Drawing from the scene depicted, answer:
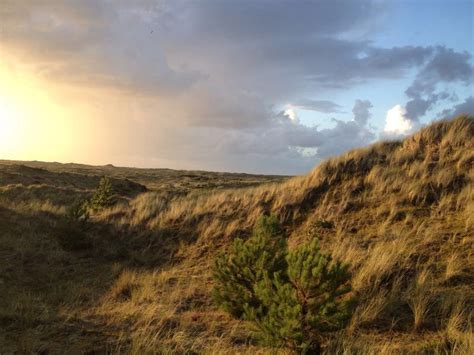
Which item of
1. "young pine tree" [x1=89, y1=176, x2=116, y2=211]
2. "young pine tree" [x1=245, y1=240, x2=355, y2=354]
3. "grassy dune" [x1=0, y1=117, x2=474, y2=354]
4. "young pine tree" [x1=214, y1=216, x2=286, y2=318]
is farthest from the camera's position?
"young pine tree" [x1=89, y1=176, x2=116, y2=211]

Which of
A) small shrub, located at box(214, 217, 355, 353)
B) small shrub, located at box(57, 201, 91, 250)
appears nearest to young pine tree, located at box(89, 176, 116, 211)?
small shrub, located at box(57, 201, 91, 250)

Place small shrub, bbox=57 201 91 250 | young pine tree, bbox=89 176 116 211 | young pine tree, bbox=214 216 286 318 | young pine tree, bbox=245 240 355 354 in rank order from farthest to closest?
young pine tree, bbox=89 176 116 211 → small shrub, bbox=57 201 91 250 → young pine tree, bbox=214 216 286 318 → young pine tree, bbox=245 240 355 354

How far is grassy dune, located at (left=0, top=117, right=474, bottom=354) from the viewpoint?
6344 mm

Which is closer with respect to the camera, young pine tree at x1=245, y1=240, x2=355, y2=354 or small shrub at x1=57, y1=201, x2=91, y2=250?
young pine tree at x1=245, y1=240, x2=355, y2=354

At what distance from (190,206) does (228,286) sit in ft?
28.5

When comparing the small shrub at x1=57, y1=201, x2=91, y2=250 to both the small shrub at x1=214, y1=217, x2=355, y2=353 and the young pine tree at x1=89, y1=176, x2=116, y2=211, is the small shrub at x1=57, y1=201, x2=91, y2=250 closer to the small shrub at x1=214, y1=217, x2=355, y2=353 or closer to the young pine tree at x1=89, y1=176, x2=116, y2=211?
the young pine tree at x1=89, y1=176, x2=116, y2=211

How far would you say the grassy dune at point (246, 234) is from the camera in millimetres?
6344

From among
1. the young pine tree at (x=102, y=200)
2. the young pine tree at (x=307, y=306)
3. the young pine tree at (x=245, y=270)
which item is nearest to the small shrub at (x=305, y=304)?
the young pine tree at (x=307, y=306)

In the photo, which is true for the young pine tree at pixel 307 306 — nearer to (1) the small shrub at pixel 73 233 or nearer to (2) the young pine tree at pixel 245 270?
(2) the young pine tree at pixel 245 270

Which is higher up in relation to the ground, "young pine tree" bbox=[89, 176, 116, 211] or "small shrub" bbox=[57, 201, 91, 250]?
"young pine tree" bbox=[89, 176, 116, 211]

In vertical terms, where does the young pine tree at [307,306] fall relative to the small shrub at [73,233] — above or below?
above

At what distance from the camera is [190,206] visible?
15914 millimetres

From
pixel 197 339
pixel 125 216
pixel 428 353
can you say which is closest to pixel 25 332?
pixel 197 339

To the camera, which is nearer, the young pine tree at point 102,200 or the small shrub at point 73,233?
the small shrub at point 73,233
